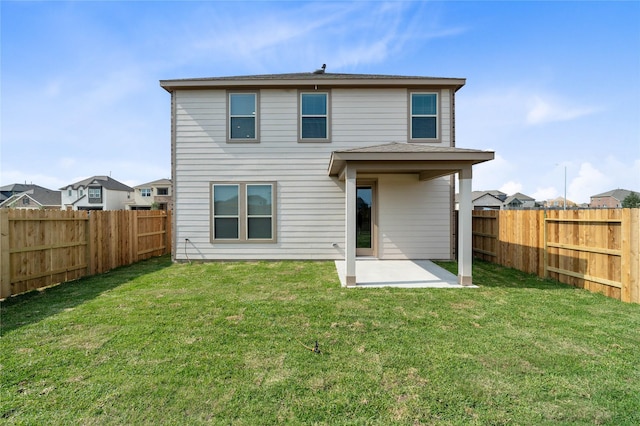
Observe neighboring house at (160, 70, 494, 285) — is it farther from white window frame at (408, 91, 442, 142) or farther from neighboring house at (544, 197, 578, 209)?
neighboring house at (544, 197, 578, 209)

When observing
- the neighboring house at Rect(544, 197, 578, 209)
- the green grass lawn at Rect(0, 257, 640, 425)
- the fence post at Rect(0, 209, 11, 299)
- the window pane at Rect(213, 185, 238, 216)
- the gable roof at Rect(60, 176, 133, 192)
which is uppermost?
the gable roof at Rect(60, 176, 133, 192)

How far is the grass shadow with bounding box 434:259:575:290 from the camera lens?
5.66 meters

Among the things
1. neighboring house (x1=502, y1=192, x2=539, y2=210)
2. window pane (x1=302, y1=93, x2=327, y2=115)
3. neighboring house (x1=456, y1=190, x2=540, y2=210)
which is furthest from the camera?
neighboring house (x1=502, y1=192, x2=539, y2=210)

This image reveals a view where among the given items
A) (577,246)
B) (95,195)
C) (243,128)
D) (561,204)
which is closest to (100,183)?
(95,195)

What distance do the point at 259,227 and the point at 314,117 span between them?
11.9 ft

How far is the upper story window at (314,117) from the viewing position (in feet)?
27.0

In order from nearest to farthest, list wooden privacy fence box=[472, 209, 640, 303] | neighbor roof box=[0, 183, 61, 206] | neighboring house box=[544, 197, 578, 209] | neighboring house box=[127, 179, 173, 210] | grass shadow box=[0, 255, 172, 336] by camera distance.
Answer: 1. grass shadow box=[0, 255, 172, 336]
2. wooden privacy fence box=[472, 209, 640, 303]
3. neighboring house box=[544, 197, 578, 209]
4. neighboring house box=[127, 179, 173, 210]
5. neighbor roof box=[0, 183, 61, 206]

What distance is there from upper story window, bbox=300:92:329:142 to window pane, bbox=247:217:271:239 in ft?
8.66

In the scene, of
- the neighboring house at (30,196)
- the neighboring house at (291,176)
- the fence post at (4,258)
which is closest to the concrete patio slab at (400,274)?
the neighboring house at (291,176)

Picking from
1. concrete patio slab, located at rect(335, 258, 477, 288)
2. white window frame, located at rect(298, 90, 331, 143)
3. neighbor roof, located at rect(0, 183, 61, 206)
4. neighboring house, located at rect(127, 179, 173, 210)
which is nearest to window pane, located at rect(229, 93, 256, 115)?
white window frame, located at rect(298, 90, 331, 143)

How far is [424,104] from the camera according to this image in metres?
8.17

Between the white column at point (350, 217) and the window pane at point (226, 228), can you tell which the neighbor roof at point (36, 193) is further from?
the white column at point (350, 217)

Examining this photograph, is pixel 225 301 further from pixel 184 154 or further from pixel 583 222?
pixel 583 222

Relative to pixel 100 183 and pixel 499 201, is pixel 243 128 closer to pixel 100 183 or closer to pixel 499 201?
pixel 499 201
